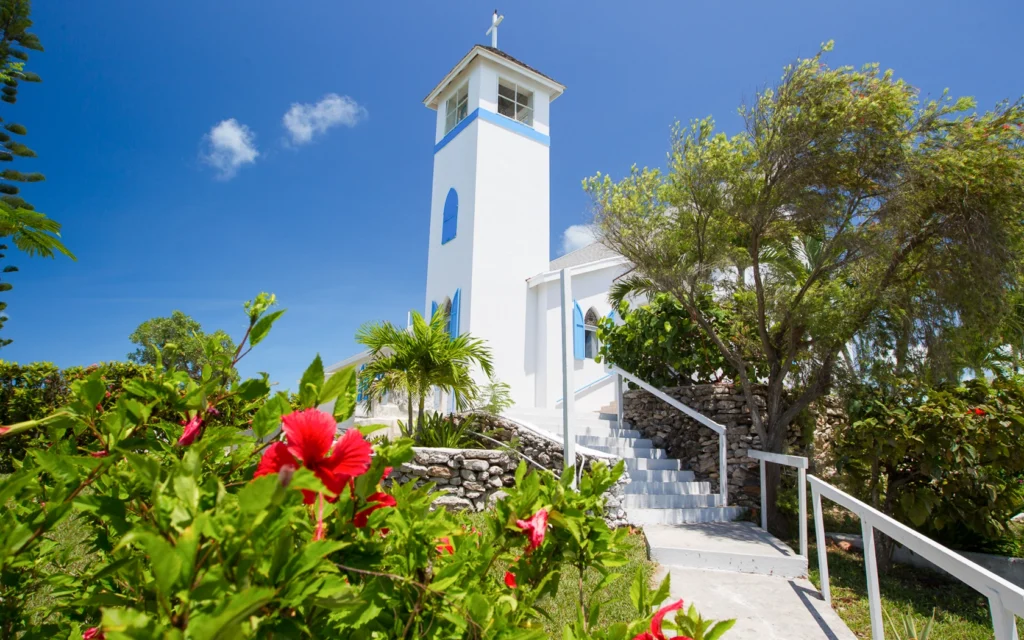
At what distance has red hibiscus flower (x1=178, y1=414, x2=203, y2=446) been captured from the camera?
2.77 ft

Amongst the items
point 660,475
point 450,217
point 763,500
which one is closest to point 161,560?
point 763,500

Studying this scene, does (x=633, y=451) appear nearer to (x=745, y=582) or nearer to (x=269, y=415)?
(x=745, y=582)

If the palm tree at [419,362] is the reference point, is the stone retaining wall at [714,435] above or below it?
below

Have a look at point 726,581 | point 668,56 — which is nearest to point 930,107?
point 668,56

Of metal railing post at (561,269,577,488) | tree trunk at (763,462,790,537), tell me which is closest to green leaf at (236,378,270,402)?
metal railing post at (561,269,577,488)

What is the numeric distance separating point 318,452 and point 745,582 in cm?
610

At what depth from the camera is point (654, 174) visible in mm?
8812

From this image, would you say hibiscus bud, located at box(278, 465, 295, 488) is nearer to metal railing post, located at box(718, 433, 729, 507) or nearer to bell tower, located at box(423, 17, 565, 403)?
metal railing post, located at box(718, 433, 729, 507)

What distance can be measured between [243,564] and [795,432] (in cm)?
992

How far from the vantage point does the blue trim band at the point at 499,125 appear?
1462 centimetres

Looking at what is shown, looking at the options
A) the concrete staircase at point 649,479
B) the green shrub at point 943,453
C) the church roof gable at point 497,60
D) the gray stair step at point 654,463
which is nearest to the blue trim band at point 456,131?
the church roof gable at point 497,60

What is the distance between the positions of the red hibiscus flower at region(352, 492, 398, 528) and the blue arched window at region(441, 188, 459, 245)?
46.0ft

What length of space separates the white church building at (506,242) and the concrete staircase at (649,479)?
2.36 meters

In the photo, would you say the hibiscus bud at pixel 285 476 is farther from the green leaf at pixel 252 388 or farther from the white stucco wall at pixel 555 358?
the white stucco wall at pixel 555 358
